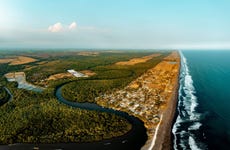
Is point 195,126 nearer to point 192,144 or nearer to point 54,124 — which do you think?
point 192,144

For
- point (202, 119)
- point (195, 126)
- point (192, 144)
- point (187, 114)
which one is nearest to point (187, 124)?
point (195, 126)

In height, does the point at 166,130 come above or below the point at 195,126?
above

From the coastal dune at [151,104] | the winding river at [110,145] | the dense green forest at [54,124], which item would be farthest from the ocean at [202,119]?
the dense green forest at [54,124]

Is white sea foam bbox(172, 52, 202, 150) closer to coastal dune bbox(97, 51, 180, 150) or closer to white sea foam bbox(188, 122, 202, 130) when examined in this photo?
white sea foam bbox(188, 122, 202, 130)

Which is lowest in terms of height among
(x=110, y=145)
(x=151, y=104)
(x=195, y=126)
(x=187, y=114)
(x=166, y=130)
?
(x=110, y=145)

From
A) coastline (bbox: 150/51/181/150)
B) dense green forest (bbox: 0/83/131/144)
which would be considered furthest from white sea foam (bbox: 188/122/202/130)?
dense green forest (bbox: 0/83/131/144)

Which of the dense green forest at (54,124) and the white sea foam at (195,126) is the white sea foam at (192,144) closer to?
the white sea foam at (195,126)

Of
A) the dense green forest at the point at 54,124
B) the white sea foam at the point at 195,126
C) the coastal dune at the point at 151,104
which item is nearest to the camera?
the coastal dune at the point at 151,104

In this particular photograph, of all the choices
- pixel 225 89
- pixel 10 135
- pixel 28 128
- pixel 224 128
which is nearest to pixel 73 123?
pixel 28 128

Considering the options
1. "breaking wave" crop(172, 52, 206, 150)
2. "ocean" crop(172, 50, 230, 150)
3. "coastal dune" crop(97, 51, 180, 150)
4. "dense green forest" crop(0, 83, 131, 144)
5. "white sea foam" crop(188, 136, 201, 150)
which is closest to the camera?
"white sea foam" crop(188, 136, 201, 150)

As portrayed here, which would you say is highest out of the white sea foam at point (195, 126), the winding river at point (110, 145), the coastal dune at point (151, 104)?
the coastal dune at point (151, 104)

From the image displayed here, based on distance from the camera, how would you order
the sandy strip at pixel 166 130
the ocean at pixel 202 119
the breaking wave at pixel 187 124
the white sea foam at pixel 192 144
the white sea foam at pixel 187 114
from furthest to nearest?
the white sea foam at pixel 187 114, the ocean at pixel 202 119, the breaking wave at pixel 187 124, the sandy strip at pixel 166 130, the white sea foam at pixel 192 144
